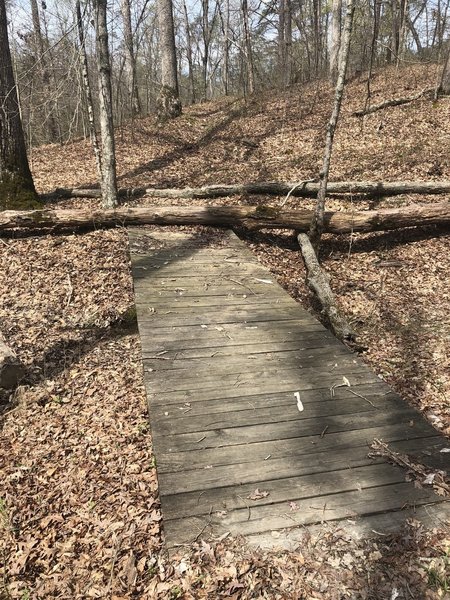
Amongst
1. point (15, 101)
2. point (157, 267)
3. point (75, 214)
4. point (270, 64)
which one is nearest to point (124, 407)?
point (157, 267)

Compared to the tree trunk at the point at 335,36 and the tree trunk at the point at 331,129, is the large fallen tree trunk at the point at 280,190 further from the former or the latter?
the tree trunk at the point at 335,36

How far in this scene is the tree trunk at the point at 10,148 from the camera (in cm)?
866

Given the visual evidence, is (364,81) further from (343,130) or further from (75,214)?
(75,214)

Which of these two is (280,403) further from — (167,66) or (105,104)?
(167,66)

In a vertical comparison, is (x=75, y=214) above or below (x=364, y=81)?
below

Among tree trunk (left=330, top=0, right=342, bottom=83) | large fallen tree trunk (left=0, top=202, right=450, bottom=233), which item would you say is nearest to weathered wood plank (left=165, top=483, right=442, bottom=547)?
large fallen tree trunk (left=0, top=202, right=450, bottom=233)

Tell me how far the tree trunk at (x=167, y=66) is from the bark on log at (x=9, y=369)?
46.4 feet

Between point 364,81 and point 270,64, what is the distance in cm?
2297

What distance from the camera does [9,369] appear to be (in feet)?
17.4

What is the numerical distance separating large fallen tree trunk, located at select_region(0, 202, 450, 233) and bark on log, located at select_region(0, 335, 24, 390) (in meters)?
3.74

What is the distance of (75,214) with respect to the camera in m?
8.50

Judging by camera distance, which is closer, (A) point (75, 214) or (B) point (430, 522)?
(B) point (430, 522)

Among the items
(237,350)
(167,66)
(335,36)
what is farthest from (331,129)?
(335,36)

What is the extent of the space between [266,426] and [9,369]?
3374 mm
